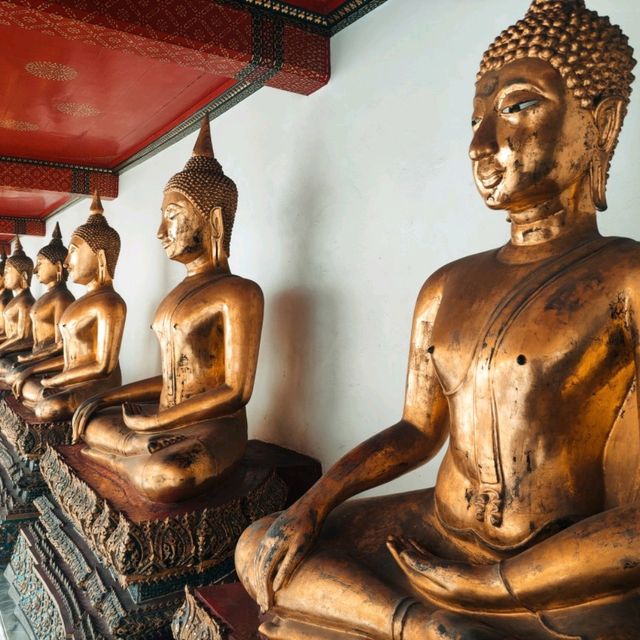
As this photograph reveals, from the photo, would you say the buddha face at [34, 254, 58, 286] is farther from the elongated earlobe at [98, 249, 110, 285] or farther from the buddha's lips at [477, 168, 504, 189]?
the buddha's lips at [477, 168, 504, 189]

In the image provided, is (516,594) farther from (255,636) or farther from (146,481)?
(146,481)

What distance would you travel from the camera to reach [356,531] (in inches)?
52.5

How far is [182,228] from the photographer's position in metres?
2.46

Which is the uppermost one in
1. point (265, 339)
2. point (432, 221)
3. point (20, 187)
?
point (20, 187)

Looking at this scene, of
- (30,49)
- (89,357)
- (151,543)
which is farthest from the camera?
(89,357)

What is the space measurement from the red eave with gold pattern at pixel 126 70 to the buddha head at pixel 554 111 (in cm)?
120

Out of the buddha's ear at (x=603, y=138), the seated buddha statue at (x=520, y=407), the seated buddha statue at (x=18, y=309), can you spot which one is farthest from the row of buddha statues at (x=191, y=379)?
the seated buddha statue at (x=18, y=309)

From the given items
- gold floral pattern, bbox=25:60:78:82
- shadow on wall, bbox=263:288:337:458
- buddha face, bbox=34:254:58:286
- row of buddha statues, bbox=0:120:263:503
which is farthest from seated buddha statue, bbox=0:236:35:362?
shadow on wall, bbox=263:288:337:458

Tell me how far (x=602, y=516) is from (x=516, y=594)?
0.18 metres

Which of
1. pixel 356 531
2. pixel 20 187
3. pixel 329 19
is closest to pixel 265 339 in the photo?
pixel 329 19

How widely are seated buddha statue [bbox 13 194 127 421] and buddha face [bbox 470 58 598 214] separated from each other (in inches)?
98.9

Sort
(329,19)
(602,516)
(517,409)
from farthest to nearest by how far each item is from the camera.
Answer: (329,19)
(517,409)
(602,516)

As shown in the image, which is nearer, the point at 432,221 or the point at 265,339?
the point at 432,221

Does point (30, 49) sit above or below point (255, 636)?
above
